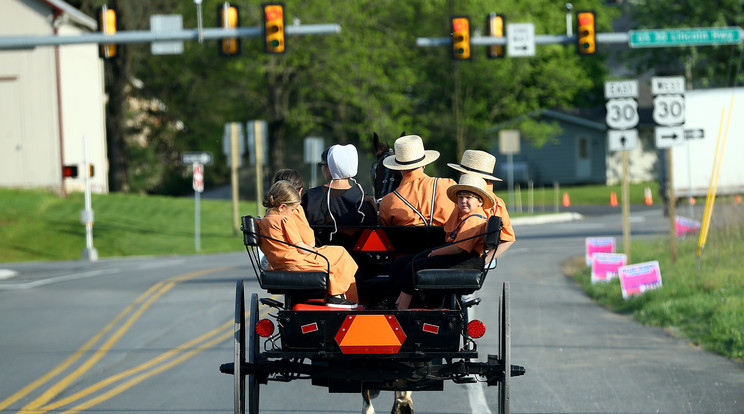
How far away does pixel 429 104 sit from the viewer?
56469 millimetres

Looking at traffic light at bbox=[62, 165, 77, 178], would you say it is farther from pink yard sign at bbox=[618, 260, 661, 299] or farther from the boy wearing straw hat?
the boy wearing straw hat

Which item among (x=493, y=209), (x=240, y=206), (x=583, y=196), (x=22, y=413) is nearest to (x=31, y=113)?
(x=240, y=206)

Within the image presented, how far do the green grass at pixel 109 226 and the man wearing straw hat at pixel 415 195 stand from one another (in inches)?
1044

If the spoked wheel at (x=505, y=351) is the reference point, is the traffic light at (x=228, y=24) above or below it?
above

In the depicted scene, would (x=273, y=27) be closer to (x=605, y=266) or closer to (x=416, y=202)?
(x=605, y=266)

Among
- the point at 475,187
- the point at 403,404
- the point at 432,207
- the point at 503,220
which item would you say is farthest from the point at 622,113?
the point at 475,187

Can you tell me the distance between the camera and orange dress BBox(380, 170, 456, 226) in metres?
7.51

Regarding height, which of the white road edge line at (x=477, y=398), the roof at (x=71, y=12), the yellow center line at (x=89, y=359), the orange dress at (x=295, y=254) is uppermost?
the roof at (x=71, y=12)

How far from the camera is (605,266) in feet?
60.7

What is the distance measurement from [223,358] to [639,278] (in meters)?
7.09

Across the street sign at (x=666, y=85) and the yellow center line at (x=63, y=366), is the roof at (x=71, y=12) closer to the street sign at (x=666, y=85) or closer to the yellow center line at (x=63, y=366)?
the yellow center line at (x=63, y=366)

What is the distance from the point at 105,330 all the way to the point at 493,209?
8690mm

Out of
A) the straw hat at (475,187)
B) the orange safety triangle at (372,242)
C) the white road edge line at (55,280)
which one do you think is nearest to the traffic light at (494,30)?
the white road edge line at (55,280)

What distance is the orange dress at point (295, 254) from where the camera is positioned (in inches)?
264
